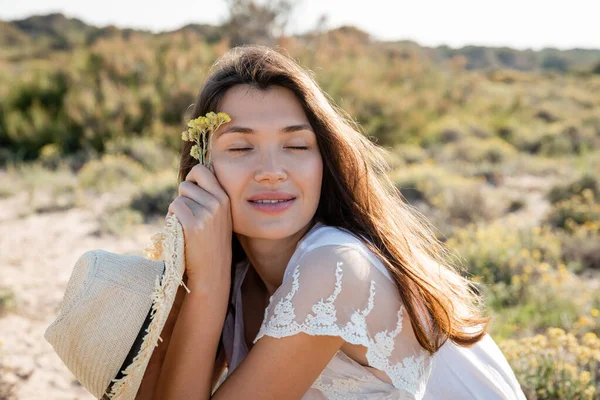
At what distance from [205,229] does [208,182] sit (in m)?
0.22

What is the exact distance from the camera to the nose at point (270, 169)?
1.88m

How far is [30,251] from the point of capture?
5.52 m

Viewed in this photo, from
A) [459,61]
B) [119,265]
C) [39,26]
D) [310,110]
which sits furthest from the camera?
[39,26]

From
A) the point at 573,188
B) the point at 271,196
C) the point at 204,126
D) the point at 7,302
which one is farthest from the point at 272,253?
the point at 573,188

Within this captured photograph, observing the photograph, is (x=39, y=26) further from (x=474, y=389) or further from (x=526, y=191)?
(x=474, y=389)

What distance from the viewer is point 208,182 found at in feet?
6.28

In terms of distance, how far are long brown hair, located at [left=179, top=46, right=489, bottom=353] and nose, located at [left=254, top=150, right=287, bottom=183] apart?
0.22m

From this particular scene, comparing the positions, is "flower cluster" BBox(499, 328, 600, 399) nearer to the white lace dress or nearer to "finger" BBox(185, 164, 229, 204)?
the white lace dress

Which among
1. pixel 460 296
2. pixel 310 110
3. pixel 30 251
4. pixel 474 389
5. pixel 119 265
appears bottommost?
pixel 30 251

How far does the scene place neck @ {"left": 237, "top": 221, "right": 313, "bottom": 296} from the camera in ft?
7.08

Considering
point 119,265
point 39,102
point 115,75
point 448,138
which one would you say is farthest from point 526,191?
point 39,102

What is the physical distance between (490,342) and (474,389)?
0.30 m

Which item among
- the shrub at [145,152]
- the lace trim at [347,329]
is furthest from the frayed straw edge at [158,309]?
the shrub at [145,152]

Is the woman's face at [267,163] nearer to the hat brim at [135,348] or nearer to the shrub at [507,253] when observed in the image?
the hat brim at [135,348]
